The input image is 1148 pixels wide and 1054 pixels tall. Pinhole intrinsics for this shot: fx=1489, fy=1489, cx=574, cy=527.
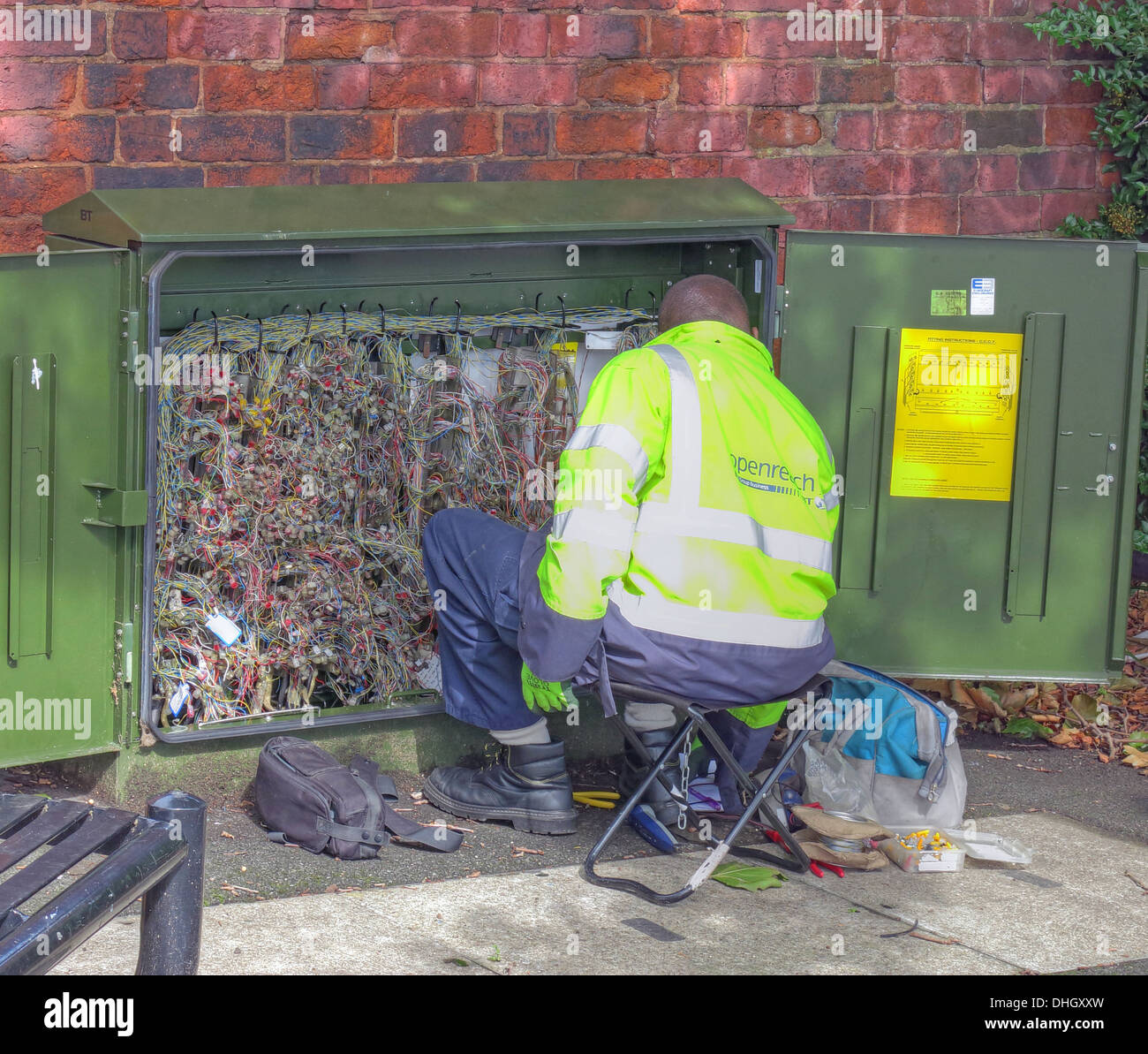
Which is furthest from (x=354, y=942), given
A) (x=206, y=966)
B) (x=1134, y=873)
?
(x=1134, y=873)

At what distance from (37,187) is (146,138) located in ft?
1.34

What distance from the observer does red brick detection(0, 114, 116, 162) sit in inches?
199

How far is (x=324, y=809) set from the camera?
421 centimetres

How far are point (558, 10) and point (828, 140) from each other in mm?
1198

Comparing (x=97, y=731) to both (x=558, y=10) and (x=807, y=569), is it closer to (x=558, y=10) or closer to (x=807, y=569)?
(x=807, y=569)

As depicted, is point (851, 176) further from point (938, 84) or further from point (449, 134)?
point (449, 134)

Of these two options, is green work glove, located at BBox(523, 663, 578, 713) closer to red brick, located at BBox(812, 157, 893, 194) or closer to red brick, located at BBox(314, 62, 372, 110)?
red brick, located at BBox(314, 62, 372, 110)

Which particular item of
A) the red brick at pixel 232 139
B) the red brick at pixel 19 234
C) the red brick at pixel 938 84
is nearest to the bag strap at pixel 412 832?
the red brick at pixel 19 234

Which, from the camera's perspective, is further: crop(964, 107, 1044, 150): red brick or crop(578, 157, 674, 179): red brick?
crop(964, 107, 1044, 150): red brick

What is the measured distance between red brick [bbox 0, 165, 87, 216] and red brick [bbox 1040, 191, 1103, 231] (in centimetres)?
381

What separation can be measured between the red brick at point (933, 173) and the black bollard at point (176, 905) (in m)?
4.45

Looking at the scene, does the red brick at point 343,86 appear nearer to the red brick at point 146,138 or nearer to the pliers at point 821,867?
the red brick at point 146,138

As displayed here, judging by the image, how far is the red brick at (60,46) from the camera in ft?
16.5

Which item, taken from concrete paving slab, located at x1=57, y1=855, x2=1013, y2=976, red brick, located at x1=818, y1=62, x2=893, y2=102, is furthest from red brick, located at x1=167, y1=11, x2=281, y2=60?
concrete paving slab, located at x1=57, y1=855, x2=1013, y2=976
